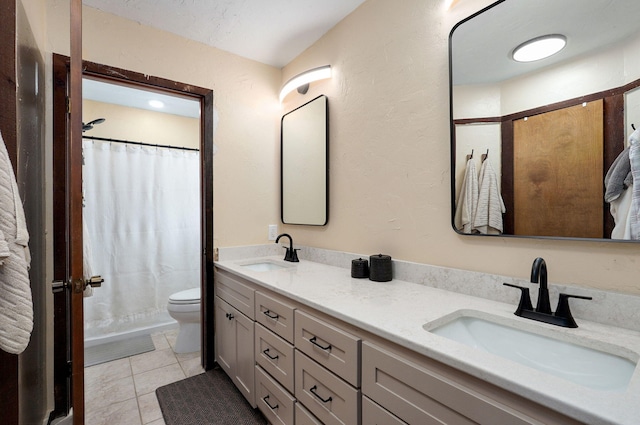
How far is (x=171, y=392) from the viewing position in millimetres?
1845

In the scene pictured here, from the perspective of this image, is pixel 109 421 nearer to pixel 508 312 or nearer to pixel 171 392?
pixel 171 392

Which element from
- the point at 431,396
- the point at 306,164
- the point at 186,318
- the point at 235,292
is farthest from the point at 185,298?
the point at 431,396

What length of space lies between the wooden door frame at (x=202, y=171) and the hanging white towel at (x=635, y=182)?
Answer: 1788 mm

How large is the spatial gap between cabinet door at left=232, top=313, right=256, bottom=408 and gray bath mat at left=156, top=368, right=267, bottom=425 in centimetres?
8

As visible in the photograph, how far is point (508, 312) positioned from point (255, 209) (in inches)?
72.2

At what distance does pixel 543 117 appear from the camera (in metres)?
1.04

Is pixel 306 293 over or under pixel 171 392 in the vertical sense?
over

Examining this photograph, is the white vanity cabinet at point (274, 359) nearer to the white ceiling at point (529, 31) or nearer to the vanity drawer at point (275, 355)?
the vanity drawer at point (275, 355)

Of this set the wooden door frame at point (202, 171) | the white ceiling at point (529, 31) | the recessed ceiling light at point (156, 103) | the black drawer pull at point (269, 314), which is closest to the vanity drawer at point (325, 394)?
the black drawer pull at point (269, 314)

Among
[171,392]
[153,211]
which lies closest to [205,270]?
[171,392]

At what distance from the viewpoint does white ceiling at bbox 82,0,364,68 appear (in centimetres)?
173

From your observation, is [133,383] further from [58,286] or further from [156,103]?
[156,103]

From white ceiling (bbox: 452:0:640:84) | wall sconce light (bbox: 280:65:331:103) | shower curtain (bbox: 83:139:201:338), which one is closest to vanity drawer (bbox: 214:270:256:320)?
shower curtain (bbox: 83:139:201:338)

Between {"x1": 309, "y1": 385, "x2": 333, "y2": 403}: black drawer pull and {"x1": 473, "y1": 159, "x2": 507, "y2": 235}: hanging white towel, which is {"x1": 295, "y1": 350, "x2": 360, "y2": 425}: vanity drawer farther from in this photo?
{"x1": 473, "y1": 159, "x2": 507, "y2": 235}: hanging white towel
